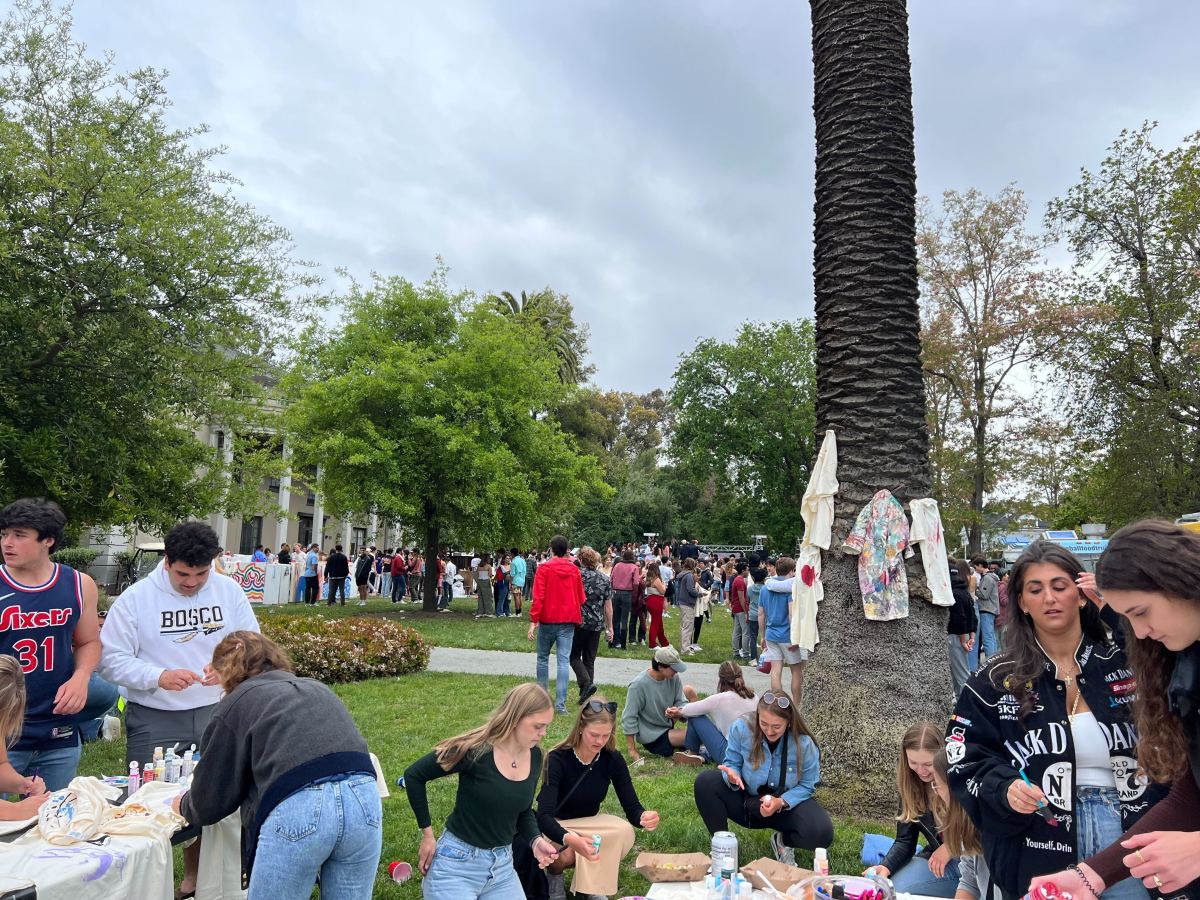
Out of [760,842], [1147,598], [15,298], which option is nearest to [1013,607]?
[1147,598]

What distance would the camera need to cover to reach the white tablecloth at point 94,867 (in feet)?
9.65

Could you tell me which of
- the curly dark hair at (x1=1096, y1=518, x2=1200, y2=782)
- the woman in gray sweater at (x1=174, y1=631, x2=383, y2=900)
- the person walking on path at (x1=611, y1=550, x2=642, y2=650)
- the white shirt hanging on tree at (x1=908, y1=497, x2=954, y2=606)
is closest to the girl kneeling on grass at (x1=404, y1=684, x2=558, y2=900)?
the woman in gray sweater at (x1=174, y1=631, x2=383, y2=900)

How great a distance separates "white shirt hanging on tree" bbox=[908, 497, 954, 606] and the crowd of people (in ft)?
2.70

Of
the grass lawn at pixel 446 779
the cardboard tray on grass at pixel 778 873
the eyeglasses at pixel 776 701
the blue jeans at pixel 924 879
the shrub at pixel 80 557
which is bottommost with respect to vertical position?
the grass lawn at pixel 446 779

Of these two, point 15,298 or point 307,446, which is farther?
point 307,446

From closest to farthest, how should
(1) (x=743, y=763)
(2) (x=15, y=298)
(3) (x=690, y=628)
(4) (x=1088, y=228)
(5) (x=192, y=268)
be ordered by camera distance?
(1) (x=743, y=763) → (2) (x=15, y=298) → (5) (x=192, y=268) → (3) (x=690, y=628) → (4) (x=1088, y=228)

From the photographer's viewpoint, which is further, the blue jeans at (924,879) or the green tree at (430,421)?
the green tree at (430,421)

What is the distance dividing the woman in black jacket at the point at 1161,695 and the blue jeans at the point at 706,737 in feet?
15.4

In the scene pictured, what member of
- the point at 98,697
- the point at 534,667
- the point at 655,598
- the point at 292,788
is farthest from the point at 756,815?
the point at 655,598

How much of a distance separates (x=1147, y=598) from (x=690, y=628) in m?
13.9

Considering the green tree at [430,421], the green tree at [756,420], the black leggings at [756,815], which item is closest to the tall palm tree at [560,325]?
the green tree at [756,420]

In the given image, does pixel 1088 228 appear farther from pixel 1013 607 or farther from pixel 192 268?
pixel 1013 607

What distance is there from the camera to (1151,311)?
2145 centimetres

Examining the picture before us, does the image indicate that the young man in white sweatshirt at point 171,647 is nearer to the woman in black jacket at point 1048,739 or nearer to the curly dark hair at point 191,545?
the curly dark hair at point 191,545
